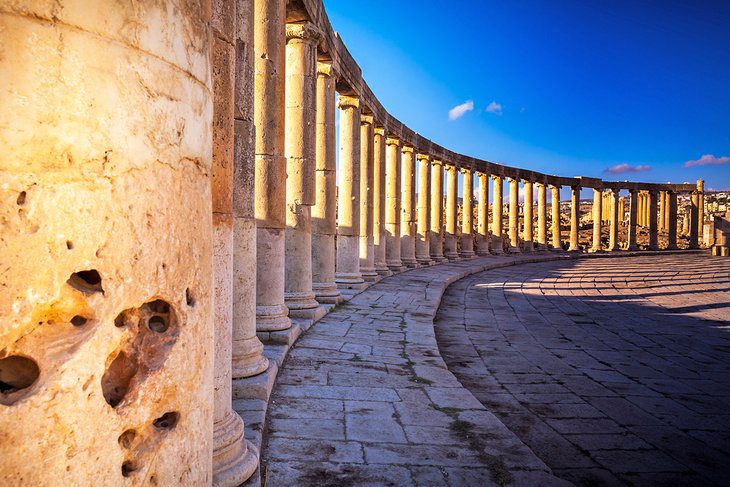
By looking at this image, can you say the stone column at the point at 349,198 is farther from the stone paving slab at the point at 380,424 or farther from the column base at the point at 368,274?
the stone paving slab at the point at 380,424

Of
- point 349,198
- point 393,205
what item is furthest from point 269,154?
point 393,205

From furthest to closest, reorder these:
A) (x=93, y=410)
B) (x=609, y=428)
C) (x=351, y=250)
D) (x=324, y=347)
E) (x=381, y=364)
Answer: (x=351, y=250)
(x=324, y=347)
(x=381, y=364)
(x=609, y=428)
(x=93, y=410)

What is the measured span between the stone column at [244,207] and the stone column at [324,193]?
466 cm

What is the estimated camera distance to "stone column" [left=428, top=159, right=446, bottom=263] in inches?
857

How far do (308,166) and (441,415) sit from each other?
183 inches

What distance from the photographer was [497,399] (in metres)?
5.66

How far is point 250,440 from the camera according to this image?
3533mm

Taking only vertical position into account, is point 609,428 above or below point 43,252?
below

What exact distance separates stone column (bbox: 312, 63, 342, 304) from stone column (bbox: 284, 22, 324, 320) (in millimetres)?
1463

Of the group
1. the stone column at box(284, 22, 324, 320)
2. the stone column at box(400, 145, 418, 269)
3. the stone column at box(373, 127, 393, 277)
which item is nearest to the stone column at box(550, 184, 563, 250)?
the stone column at box(400, 145, 418, 269)

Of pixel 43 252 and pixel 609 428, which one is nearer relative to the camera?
pixel 43 252

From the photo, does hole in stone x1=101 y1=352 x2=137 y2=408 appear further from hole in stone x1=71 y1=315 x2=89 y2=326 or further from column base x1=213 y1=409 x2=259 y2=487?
column base x1=213 y1=409 x2=259 y2=487

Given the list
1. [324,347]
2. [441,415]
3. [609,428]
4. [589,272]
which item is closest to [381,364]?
[324,347]

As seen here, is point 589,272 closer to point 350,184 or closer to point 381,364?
point 350,184
